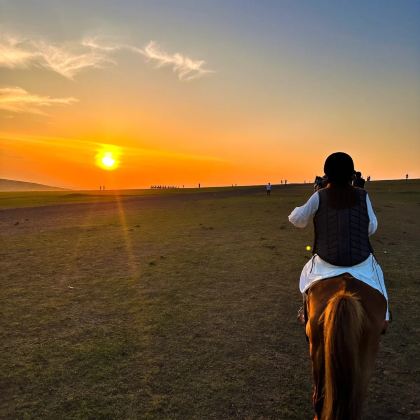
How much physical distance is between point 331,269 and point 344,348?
1416mm

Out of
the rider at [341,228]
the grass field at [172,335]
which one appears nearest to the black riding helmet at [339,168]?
the rider at [341,228]

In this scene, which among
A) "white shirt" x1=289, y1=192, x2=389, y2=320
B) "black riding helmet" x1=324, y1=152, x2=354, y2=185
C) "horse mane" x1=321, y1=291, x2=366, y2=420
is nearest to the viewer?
"horse mane" x1=321, y1=291, x2=366, y2=420

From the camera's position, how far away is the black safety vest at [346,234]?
5.14m

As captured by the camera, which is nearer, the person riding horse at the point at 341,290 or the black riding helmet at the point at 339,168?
the person riding horse at the point at 341,290

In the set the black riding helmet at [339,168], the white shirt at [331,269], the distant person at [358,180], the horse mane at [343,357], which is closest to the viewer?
the horse mane at [343,357]

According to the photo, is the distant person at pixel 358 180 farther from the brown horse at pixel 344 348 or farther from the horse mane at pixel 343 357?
the horse mane at pixel 343 357

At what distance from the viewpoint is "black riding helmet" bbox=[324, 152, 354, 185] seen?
17.5ft

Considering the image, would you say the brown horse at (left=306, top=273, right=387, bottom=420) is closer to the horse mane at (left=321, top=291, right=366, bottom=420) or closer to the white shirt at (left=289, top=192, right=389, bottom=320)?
the horse mane at (left=321, top=291, right=366, bottom=420)


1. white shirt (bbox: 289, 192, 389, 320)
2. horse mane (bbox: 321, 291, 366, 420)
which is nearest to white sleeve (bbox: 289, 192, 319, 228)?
white shirt (bbox: 289, 192, 389, 320)

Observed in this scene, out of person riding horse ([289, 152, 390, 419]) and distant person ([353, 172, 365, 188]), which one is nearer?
person riding horse ([289, 152, 390, 419])

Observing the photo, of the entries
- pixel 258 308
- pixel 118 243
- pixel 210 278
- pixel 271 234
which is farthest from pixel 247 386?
pixel 271 234

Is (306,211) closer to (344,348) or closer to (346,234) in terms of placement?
(346,234)

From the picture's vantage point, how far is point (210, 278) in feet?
41.6

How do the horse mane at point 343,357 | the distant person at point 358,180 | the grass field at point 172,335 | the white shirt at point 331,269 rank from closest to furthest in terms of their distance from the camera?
the horse mane at point 343,357 → the white shirt at point 331,269 → the distant person at point 358,180 → the grass field at point 172,335
